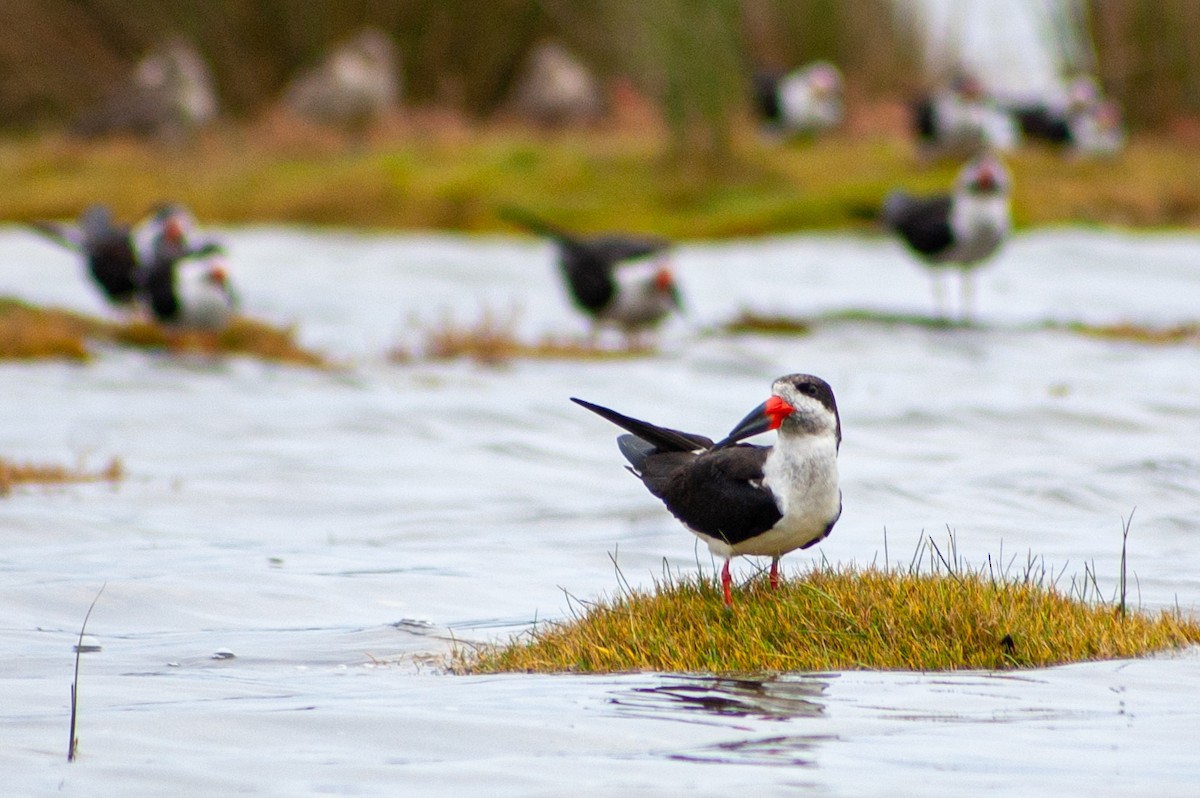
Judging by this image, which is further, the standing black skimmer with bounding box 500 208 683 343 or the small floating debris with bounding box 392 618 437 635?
the standing black skimmer with bounding box 500 208 683 343

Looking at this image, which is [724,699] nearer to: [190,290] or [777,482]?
[777,482]

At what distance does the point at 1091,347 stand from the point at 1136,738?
12194 mm

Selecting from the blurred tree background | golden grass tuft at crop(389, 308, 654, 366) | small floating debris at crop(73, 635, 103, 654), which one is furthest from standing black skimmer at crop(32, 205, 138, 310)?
the blurred tree background

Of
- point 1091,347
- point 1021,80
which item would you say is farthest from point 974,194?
point 1021,80

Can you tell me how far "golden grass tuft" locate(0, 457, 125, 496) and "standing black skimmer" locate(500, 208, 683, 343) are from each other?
6.10m

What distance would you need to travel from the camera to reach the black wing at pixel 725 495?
20.6 feet

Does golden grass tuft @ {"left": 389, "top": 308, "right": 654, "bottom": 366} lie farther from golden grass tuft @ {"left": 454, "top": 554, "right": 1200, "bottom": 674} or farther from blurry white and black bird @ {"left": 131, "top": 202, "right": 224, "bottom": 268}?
golden grass tuft @ {"left": 454, "top": 554, "right": 1200, "bottom": 674}

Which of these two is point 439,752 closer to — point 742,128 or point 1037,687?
point 1037,687

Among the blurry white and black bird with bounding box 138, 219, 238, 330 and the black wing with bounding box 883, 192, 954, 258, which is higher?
the black wing with bounding box 883, 192, 954, 258

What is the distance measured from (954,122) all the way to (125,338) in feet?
47.3

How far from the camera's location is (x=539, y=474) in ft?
38.4

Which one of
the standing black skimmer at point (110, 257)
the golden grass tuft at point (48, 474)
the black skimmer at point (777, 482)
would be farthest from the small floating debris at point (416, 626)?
the standing black skimmer at point (110, 257)

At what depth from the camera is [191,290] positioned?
15930mm

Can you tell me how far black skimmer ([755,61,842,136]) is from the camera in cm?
2816
